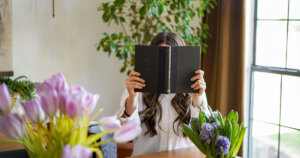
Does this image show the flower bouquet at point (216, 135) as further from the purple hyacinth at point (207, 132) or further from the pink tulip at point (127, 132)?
the pink tulip at point (127, 132)

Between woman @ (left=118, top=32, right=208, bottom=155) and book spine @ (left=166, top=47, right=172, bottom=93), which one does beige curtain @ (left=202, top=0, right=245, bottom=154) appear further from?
book spine @ (left=166, top=47, right=172, bottom=93)

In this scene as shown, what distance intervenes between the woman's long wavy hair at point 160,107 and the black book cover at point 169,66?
0.33 meters

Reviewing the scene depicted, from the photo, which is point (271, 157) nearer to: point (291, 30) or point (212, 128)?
point (291, 30)

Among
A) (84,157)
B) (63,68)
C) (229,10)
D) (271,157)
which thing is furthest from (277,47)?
(84,157)

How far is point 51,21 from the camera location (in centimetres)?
388

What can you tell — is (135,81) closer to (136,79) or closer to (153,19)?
(136,79)

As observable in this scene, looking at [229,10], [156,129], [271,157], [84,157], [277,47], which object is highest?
[229,10]

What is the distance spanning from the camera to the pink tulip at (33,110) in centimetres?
116

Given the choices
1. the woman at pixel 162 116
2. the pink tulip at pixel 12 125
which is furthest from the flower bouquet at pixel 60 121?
the woman at pixel 162 116

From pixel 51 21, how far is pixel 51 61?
0.36m

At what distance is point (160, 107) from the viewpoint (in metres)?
2.51

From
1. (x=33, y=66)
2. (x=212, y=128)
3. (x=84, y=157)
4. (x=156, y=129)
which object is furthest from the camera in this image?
(x=33, y=66)

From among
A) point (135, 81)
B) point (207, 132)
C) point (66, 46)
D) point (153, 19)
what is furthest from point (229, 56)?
point (207, 132)

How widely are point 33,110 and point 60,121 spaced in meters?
0.08
